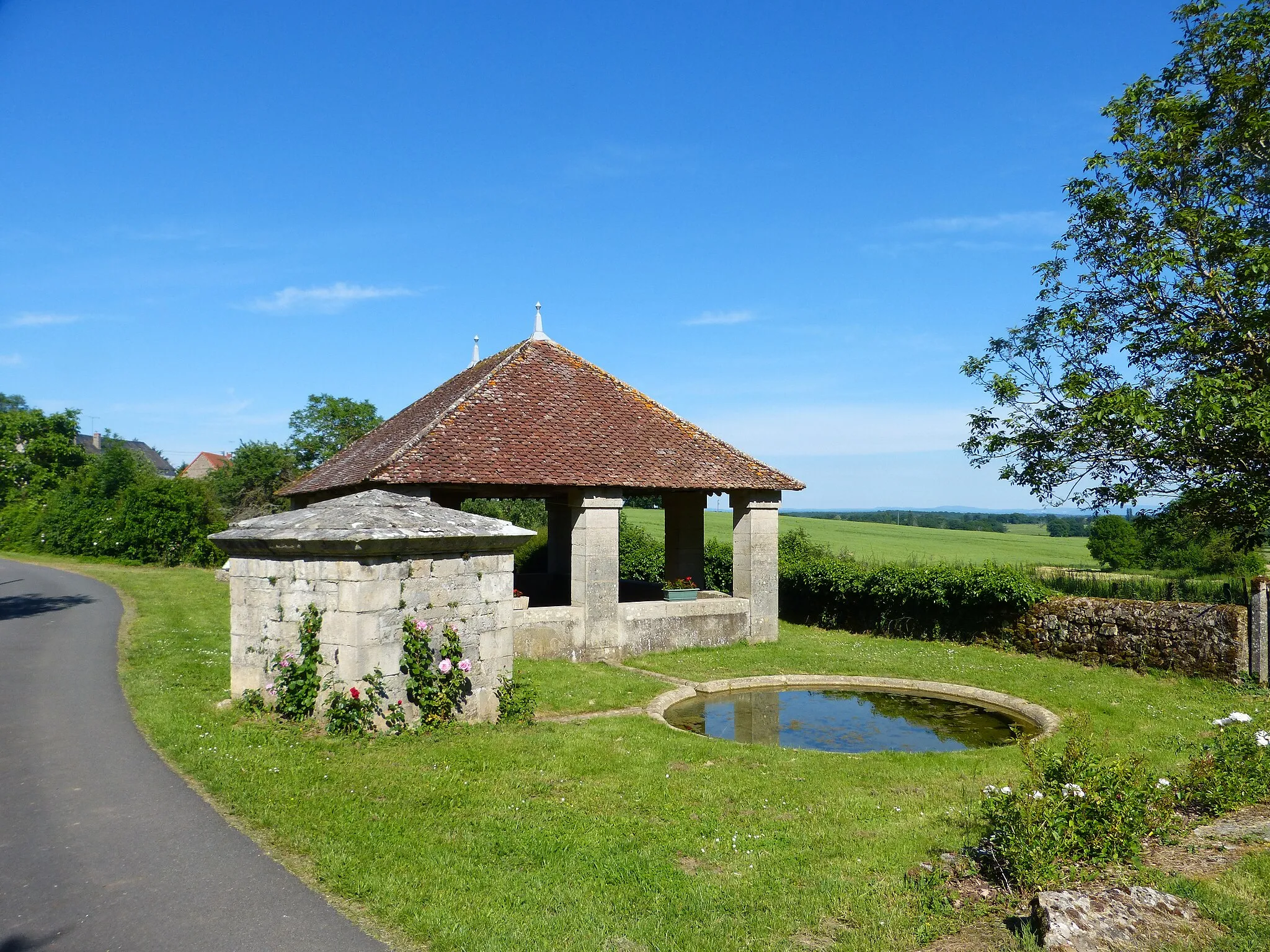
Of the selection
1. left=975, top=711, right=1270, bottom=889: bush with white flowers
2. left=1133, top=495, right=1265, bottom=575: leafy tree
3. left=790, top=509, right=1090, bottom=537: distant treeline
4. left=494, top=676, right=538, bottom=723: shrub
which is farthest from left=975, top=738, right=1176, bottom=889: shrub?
left=790, top=509, right=1090, bottom=537: distant treeline

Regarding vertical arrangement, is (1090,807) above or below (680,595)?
below

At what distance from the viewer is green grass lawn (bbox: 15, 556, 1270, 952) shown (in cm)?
434

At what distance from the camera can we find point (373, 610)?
7840 mm

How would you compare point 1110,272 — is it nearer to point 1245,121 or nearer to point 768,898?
point 1245,121

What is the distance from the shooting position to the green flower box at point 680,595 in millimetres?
15852

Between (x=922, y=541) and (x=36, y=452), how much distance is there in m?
49.5

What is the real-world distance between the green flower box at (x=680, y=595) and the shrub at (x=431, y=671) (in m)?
7.72

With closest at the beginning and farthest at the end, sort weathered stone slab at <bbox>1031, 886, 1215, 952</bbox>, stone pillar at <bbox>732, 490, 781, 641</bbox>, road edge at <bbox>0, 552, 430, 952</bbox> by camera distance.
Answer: weathered stone slab at <bbox>1031, 886, 1215, 952</bbox> < road edge at <bbox>0, 552, 430, 952</bbox> < stone pillar at <bbox>732, 490, 781, 641</bbox>

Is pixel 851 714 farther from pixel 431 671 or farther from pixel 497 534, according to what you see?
pixel 431 671

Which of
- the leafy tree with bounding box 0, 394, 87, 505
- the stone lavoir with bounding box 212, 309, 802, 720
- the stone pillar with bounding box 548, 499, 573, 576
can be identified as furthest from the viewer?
the leafy tree with bounding box 0, 394, 87, 505

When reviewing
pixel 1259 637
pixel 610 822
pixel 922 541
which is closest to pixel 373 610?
pixel 610 822

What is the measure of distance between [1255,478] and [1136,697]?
497cm

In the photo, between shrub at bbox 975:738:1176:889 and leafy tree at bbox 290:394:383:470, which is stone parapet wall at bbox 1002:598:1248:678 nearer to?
shrub at bbox 975:738:1176:889

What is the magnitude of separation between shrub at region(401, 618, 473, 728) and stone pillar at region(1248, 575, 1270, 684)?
37.2 feet
